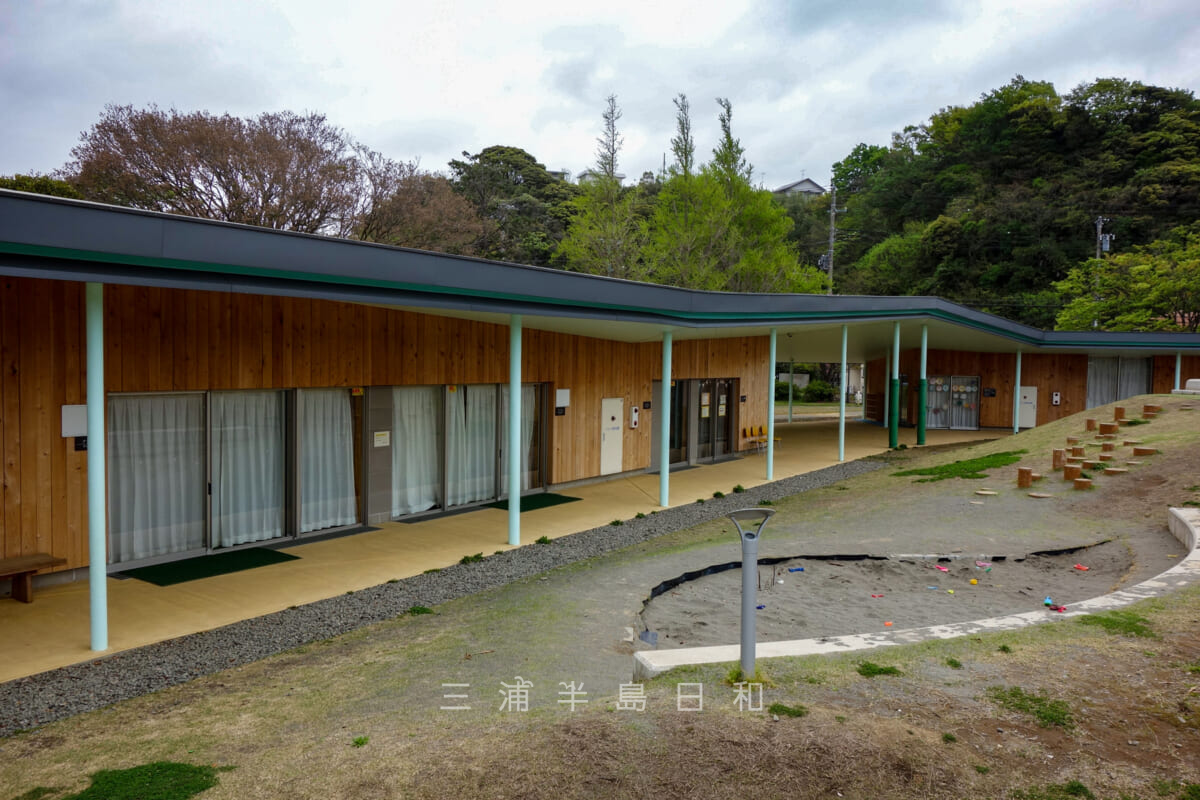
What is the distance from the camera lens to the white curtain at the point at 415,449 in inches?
434

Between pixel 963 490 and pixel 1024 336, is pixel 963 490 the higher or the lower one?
the lower one

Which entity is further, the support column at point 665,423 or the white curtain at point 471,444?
the support column at point 665,423

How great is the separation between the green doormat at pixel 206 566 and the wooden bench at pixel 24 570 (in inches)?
38.2

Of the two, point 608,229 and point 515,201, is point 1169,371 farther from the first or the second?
point 515,201

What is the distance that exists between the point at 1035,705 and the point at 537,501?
9.31m

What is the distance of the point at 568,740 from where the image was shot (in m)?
3.82

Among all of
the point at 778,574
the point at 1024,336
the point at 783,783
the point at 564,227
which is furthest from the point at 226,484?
the point at 564,227

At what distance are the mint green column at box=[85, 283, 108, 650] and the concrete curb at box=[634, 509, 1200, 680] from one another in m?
4.34

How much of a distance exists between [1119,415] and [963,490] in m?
6.16

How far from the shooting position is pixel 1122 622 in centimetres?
561

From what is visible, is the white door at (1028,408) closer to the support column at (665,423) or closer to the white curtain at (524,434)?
the support column at (665,423)

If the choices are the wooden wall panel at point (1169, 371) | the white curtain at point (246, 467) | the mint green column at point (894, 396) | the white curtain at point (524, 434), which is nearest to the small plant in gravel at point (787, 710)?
the white curtain at point (246, 467)

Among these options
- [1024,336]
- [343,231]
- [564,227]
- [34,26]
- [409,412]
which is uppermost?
[34,26]

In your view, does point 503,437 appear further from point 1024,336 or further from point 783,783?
point 1024,336
